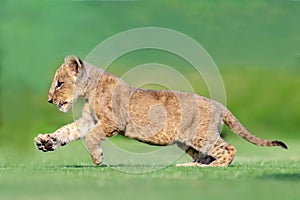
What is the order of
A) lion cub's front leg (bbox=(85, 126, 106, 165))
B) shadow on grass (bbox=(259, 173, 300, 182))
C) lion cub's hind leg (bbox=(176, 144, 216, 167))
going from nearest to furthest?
1. shadow on grass (bbox=(259, 173, 300, 182))
2. lion cub's front leg (bbox=(85, 126, 106, 165))
3. lion cub's hind leg (bbox=(176, 144, 216, 167))

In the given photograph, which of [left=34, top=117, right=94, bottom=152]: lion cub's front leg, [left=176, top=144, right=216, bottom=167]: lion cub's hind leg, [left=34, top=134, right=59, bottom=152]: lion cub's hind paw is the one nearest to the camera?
[left=34, top=134, right=59, bottom=152]: lion cub's hind paw

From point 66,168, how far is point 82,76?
750 millimetres

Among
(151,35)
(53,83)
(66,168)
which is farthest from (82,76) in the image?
(151,35)

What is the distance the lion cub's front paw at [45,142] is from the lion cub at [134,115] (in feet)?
0.05

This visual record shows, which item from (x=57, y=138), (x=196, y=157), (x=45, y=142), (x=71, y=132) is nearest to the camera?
(x=45, y=142)

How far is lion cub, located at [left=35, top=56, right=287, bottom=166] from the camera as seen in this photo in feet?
23.6

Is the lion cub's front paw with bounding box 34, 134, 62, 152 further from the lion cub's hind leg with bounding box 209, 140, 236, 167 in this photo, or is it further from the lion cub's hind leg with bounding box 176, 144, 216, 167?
the lion cub's hind leg with bounding box 209, 140, 236, 167

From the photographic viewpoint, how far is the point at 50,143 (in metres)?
7.06

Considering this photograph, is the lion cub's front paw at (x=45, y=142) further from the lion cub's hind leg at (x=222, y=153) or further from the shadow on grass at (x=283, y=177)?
the shadow on grass at (x=283, y=177)

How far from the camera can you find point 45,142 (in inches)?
276

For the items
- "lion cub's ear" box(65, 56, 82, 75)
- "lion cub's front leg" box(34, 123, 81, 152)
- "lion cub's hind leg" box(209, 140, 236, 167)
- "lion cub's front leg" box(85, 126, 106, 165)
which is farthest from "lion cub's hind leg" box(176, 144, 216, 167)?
"lion cub's ear" box(65, 56, 82, 75)

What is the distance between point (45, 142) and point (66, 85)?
1.73 feet

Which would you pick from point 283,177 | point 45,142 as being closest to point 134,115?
point 45,142

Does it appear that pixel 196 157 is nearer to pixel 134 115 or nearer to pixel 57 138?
pixel 134 115
